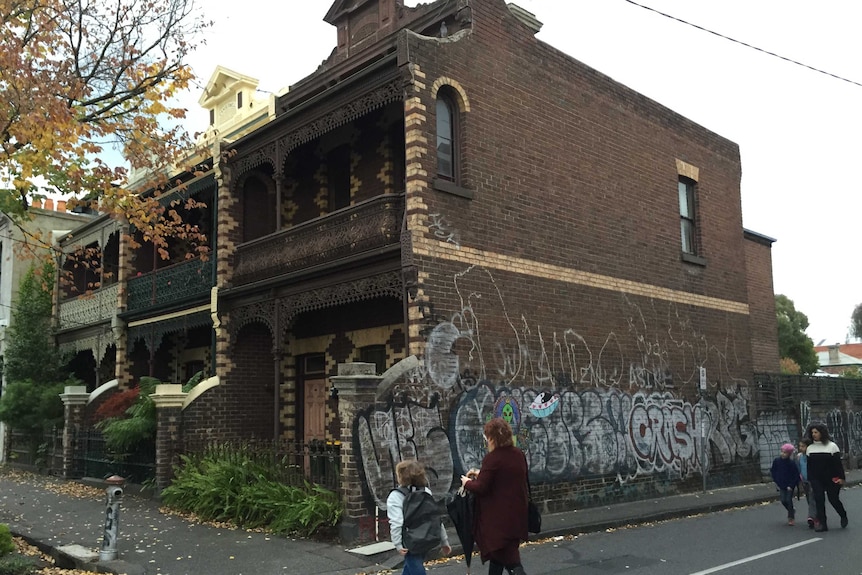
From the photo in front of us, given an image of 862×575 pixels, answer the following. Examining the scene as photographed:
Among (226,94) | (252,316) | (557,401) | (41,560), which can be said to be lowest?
(41,560)

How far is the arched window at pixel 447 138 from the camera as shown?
12.3 m

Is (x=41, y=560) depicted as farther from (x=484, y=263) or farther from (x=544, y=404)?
(x=544, y=404)

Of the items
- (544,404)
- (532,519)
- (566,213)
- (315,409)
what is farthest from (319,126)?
(532,519)

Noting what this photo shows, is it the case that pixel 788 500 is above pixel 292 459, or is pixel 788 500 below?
below

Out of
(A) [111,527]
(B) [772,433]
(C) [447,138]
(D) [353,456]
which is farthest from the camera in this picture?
(B) [772,433]

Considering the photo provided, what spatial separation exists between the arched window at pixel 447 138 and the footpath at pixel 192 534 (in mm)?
5691

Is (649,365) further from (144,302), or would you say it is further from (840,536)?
(144,302)

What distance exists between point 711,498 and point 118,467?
12.0m

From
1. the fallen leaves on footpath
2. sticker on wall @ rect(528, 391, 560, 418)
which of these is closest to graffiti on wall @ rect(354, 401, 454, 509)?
sticker on wall @ rect(528, 391, 560, 418)

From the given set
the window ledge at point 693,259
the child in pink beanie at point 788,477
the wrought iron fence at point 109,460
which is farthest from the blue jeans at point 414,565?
the window ledge at point 693,259

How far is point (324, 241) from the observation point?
13.2m

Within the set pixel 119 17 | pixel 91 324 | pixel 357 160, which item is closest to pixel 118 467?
pixel 91 324

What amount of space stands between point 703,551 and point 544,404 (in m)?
3.90

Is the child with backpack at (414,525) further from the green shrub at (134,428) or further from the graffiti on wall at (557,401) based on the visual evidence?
the green shrub at (134,428)
